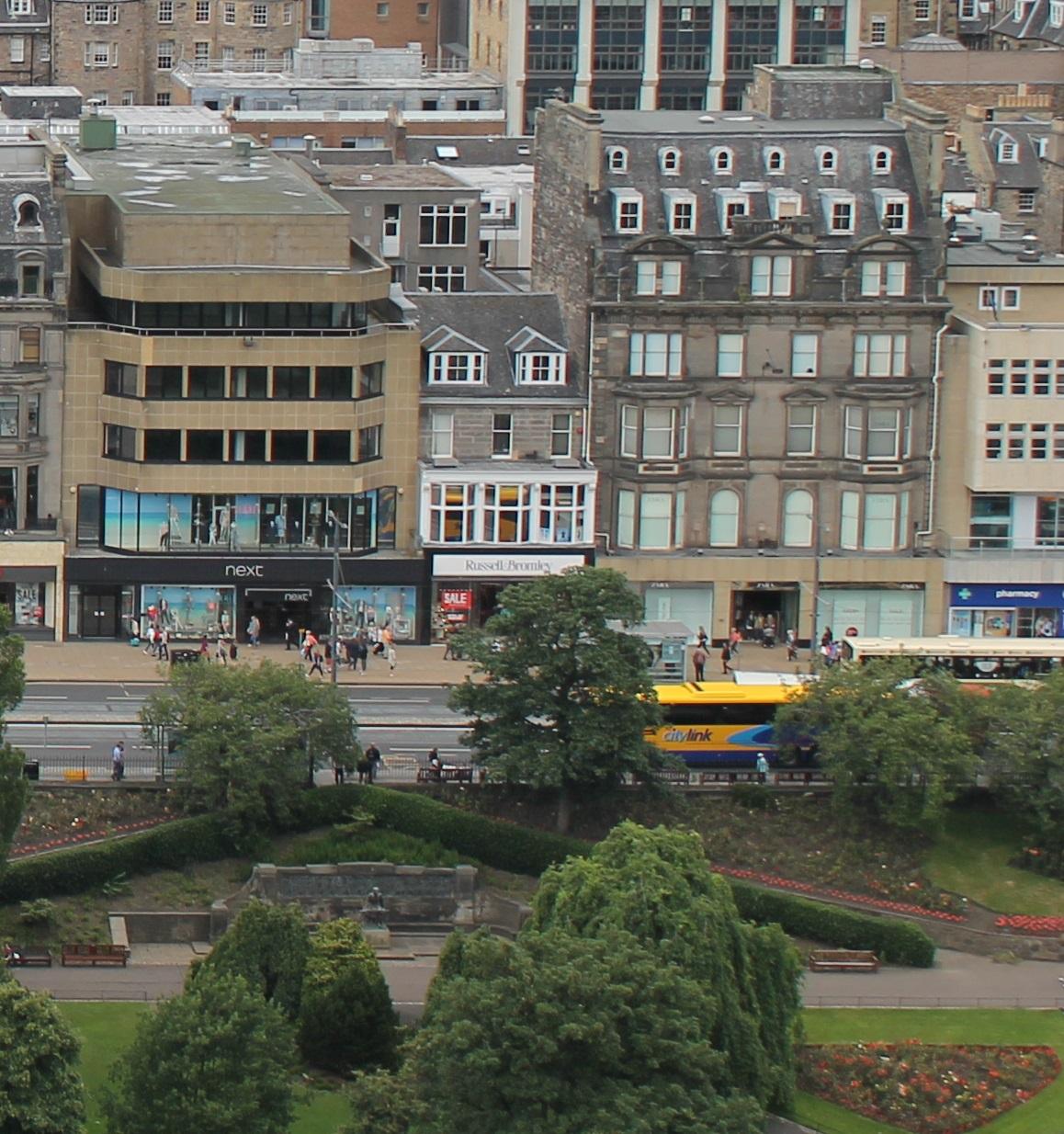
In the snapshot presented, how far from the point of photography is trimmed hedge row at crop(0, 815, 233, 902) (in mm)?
141250

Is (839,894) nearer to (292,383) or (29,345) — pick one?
(292,383)

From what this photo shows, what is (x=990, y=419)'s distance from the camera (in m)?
172

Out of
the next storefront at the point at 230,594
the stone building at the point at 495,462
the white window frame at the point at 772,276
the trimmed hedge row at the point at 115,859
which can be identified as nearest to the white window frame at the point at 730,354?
the white window frame at the point at 772,276

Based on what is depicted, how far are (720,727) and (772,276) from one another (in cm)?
2510

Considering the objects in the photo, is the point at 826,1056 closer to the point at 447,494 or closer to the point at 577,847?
the point at 577,847

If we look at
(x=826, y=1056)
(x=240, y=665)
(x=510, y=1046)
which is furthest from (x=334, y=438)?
(x=510, y=1046)

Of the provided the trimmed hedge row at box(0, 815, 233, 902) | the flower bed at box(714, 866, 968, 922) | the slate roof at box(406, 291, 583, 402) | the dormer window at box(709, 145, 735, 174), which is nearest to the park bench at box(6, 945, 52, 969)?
the trimmed hedge row at box(0, 815, 233, 902)

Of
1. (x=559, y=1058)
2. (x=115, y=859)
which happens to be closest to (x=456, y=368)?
(x=115, y=859)

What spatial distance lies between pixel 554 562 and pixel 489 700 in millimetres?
21100

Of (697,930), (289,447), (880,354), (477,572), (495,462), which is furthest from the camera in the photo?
(880,354)

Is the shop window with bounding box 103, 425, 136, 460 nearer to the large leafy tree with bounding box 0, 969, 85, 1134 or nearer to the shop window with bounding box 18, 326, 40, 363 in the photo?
the shop window with bounding box 18, 326, 40, 363

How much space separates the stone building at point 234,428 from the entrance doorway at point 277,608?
0.07 m

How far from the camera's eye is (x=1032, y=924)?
145m

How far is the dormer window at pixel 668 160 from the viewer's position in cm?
17225
